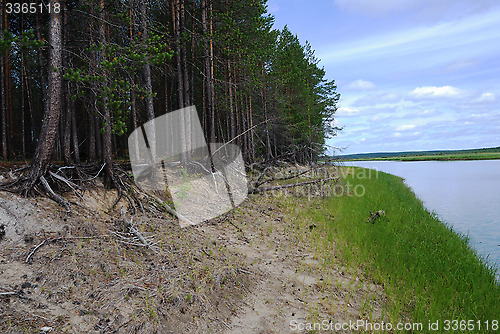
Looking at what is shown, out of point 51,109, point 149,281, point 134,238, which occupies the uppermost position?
point 51,109

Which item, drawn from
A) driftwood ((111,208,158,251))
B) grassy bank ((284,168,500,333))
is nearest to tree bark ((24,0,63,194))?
driftwood ((111,208,158,251))

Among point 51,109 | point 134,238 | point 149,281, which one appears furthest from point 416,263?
point 51,109

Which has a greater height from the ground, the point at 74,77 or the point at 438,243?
the point at 74,77

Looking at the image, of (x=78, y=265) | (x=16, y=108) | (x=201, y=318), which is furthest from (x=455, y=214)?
(x=16, y=108)

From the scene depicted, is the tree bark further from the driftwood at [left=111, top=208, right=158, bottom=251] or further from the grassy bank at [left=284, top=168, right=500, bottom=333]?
the grassy bank at [left=284, top=168, right=500, bottom=333]

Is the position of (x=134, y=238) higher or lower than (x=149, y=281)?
higher

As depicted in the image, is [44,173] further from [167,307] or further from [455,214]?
[455,214]

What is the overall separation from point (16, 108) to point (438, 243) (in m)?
32.6

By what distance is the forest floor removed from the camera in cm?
369

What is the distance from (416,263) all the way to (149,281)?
5922 millimetres

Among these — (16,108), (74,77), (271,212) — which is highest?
(16,108)

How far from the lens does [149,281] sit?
4.55 meters

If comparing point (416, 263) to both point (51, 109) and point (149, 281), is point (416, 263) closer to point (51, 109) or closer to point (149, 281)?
point (149, 281)

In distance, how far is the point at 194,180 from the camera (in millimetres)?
11133
